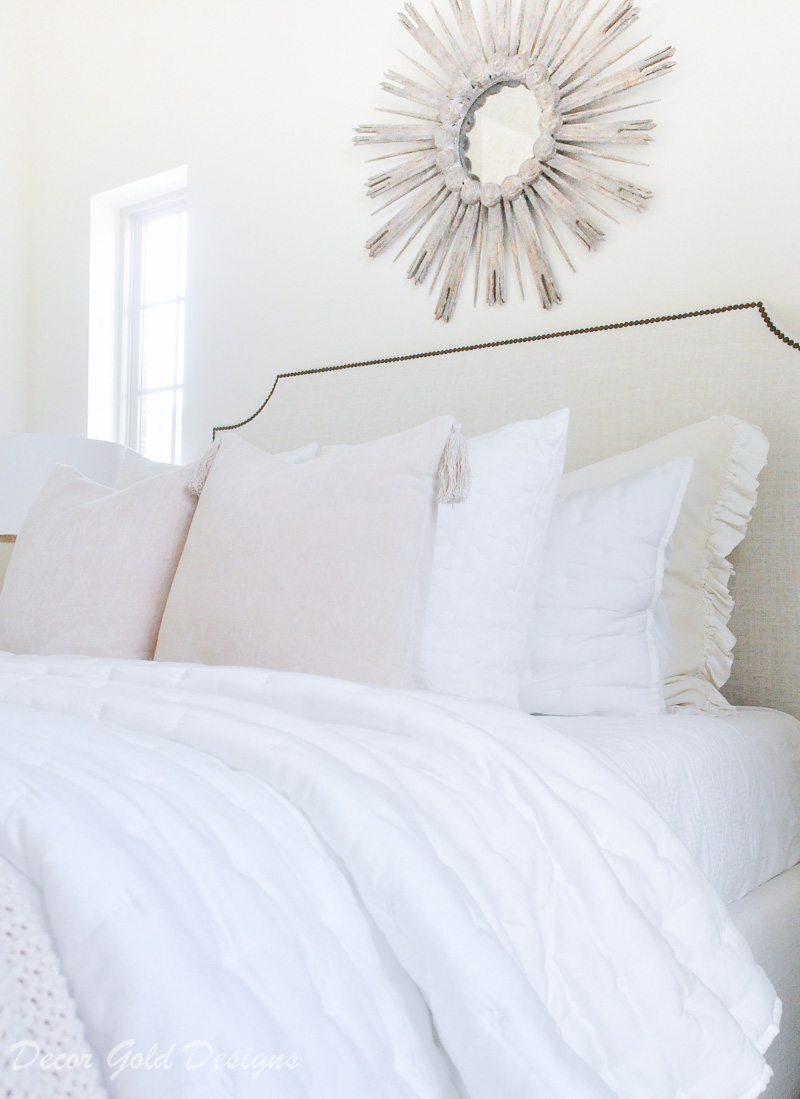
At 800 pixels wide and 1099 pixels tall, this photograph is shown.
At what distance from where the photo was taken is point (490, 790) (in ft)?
2.83

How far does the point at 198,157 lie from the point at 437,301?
112 centimetres

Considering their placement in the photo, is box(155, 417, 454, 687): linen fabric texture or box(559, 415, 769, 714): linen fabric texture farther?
box(559, 415, 769, 714): linen fabric texture

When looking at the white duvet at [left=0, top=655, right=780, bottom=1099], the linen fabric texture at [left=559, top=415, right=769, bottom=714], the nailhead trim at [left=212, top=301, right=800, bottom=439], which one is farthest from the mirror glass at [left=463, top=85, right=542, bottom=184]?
the white duvet at [left=0, top=655, right=780, bottom=1099]

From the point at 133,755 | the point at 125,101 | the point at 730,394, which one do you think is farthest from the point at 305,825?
the point at 125,101

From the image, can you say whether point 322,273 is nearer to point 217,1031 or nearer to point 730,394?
point 730,394

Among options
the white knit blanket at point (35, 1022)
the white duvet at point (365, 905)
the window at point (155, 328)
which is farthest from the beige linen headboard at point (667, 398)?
the white knit blanket at point (35, 1022)

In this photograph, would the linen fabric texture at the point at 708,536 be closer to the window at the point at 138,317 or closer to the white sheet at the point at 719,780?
the white sheet at the point at 719,780

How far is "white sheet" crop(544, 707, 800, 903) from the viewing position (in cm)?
118

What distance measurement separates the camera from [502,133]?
7.18 ft

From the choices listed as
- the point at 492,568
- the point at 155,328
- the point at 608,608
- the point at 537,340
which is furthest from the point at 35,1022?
the point at 155,328

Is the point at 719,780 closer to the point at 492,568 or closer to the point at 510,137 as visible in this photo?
the point at 492,568

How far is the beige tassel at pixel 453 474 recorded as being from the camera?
1.33 metres

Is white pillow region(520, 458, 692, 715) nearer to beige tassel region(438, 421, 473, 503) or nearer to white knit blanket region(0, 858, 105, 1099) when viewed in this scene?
beige tassel region(438, 421, 473, 503)

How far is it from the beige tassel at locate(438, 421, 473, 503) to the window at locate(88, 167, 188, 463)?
6.66 feet
